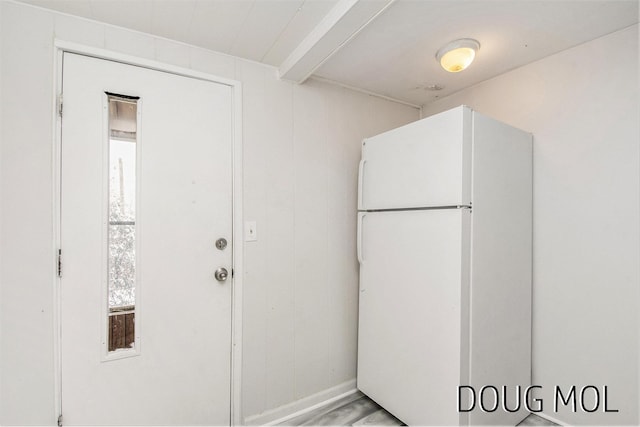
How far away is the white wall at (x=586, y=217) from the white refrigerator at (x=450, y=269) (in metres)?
0.10

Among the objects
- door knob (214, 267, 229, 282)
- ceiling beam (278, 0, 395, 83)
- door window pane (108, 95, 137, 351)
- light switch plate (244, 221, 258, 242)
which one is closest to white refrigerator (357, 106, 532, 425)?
ceiling beam (278, 0, 395, 83)

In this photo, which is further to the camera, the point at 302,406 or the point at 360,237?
the point at 360,237

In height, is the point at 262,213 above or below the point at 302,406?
above

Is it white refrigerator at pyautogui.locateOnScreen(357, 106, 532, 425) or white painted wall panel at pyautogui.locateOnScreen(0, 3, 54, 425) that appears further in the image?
white refrigerator at pyautogui.locateOnScreen(357, 106, 532, 425)

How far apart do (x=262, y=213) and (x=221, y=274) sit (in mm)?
429

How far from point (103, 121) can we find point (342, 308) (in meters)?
1.80

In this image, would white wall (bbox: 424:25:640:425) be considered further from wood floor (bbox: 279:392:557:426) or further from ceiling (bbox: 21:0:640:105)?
wood floor (bbox: 279:392:557:426)

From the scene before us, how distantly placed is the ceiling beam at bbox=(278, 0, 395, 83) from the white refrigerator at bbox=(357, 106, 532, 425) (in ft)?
1.94

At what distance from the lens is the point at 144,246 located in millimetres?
1535

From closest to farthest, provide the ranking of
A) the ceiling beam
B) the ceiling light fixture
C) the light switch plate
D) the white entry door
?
the ceiling beam < the white entry door < the ceiling light fixture < the light switch plate

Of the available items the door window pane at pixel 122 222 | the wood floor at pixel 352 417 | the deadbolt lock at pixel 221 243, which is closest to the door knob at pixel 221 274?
the deadbolt lock at pixel 221 243

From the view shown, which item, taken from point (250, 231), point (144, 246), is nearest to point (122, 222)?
point (144, 246)

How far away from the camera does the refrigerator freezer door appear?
1480mm

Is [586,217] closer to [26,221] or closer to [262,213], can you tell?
[262,213]
